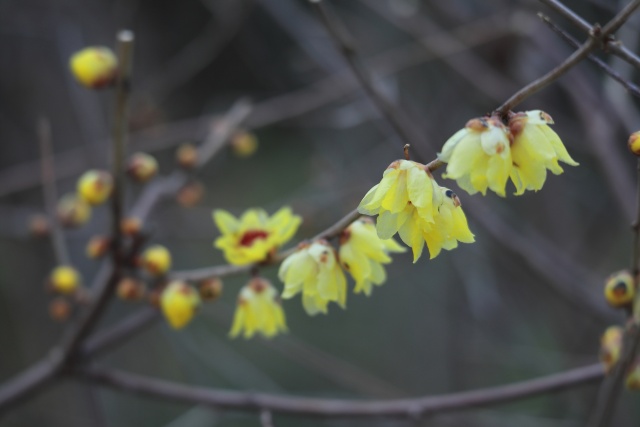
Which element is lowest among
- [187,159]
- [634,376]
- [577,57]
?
[634,376]

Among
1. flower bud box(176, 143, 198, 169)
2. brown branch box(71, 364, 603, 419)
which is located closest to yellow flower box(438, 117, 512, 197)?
brown branch box(71, 364, 603, 419)

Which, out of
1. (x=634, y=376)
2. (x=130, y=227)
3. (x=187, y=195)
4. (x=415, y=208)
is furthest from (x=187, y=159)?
(x=634, y=376)

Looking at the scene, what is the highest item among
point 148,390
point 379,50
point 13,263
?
point 379,50

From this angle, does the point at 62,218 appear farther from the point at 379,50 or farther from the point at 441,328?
the point at 441,328

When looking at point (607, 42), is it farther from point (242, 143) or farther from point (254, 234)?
point (242, 143)

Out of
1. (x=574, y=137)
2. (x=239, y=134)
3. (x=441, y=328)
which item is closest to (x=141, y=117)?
(x=239, y=134)
